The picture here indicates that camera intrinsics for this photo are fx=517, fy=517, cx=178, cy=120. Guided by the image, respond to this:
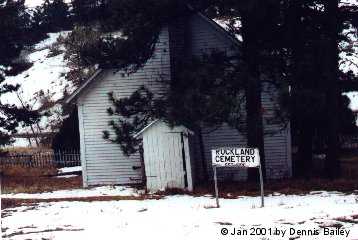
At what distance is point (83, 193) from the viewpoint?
18.7 m

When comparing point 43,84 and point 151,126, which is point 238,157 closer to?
point 151,126

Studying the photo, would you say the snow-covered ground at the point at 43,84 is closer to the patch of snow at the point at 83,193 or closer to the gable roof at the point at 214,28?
the gable roof at the point at 214,28

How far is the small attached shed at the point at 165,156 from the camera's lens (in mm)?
17031

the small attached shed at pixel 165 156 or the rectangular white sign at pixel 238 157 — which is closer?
the rectangular white sign at pixel 238 157

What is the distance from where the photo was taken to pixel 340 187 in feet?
51.8

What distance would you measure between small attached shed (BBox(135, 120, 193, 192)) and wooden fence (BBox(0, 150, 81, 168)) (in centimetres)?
1308

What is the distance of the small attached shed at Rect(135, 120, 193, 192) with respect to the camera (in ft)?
55.9

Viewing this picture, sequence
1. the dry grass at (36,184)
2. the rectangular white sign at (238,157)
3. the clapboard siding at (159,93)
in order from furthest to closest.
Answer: the dry grass at (36,184), the clapboard siding at (159,93), the rectangular white sign at (238,157)

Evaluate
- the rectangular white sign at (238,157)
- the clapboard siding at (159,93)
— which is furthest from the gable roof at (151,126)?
the rectangular white sign at (238,157)

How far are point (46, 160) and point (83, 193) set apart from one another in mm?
13014

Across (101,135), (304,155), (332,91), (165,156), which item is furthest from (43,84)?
(332,91)

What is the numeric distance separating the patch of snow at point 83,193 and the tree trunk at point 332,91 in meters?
6.76

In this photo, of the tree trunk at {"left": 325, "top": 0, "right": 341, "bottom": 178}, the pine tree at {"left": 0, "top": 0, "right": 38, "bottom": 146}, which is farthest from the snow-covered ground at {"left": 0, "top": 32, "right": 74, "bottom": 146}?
the tree trunk at {"left": 325, "top": 0, "right": 341, "bottom": 178}

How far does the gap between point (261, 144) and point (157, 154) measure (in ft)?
11.5
